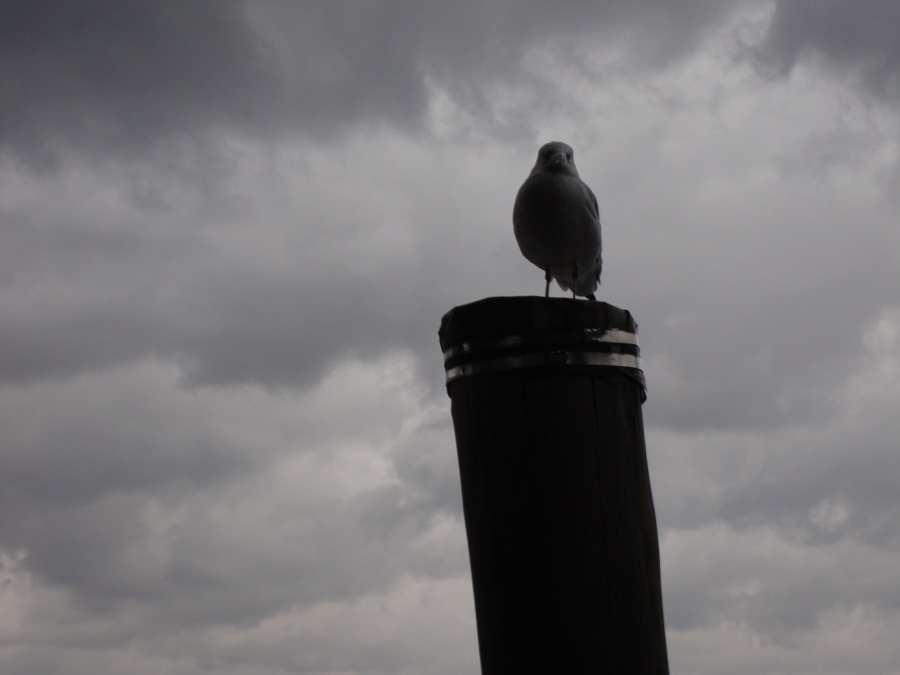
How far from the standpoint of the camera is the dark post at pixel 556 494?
3.96m

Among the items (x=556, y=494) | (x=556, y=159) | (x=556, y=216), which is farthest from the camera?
(x=556, y=159)

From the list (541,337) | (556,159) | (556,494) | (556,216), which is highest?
(556,159)

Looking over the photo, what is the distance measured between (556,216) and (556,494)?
188 inches

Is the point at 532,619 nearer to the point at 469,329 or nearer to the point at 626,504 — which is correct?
the point at 626,504

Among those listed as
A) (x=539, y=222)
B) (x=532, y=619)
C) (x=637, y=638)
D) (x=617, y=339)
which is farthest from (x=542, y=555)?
(x=539, y=222)

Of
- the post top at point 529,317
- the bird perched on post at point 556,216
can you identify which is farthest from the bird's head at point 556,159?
the post top at point 529,317

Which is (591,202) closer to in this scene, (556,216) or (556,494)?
(556,216)

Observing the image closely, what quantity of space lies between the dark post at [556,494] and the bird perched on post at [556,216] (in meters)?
4.14

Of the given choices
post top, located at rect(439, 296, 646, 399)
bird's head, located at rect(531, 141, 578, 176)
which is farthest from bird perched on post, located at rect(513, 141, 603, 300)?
post top, located at rect(439, 296, 646, 399)

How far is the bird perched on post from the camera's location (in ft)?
27.7

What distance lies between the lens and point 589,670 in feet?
12.8

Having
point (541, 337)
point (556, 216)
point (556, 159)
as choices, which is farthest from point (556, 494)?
point (556, 159)

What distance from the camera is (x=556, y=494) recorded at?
400cm

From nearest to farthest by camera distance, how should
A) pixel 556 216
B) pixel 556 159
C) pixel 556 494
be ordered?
pixel 556 494
pixel 556 216
pixel 556 159
